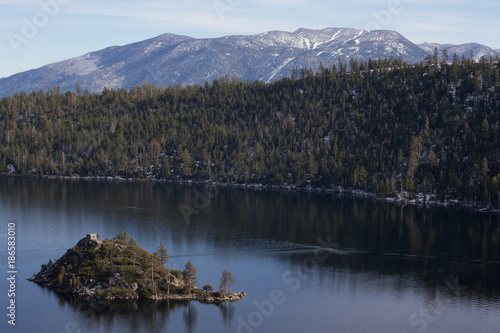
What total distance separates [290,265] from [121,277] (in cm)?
3983

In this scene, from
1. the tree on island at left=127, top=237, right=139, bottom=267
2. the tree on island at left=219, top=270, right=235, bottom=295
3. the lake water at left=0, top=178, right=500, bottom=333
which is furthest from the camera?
the tree on island at left=127, top=237, right=139, bottom=267

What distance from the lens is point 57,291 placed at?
Result: 330 feet

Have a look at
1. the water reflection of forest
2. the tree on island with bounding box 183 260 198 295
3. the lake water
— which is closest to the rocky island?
the tree on island with bounding box 183 260 198 295

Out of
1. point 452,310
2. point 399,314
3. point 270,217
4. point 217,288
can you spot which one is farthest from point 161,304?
point 270,217

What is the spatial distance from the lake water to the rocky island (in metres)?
2.71

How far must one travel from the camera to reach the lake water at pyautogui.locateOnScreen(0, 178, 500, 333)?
91562mm

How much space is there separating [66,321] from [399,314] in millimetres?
55755

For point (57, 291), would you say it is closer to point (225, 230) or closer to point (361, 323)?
point (361, 323)

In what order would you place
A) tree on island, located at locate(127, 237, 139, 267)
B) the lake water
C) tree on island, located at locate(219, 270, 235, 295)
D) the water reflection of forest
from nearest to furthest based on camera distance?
the water reflection of forest
the lake water
tree on island, located at locate(219, 270, 235, 295)
tree on island, located at locate(127, 237, 139, 267)

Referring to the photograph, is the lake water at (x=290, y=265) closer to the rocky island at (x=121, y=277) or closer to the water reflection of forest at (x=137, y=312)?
the water reflection of forest at (x=137, y=312)

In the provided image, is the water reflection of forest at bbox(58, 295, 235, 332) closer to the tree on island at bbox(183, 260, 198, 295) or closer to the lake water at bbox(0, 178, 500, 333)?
the lake water at bbox(0, 178, 500, 333)

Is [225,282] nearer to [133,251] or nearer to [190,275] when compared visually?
[190,275]

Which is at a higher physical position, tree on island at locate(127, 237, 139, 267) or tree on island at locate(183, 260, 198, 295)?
tree on island at locate(127, 237, 139, 267)

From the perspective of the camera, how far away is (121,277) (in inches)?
3971
